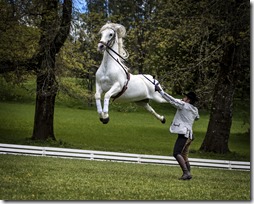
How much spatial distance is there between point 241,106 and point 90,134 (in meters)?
5.47

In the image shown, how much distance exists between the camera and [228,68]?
36.8ft

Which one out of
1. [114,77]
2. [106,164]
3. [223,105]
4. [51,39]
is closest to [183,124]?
[114,77]

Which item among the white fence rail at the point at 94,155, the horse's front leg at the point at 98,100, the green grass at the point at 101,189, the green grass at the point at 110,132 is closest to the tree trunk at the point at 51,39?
the white fence rail at the point at 94,155

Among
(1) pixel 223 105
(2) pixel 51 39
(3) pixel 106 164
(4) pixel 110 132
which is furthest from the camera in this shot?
(4) pixel 110 132

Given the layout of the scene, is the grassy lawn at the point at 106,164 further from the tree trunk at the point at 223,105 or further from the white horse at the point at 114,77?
the white horse at the point at 114,77

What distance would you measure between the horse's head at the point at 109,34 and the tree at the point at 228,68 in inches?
186

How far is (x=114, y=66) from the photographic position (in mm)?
5125

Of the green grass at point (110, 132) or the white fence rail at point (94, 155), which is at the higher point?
the white fence rail at point (94, 155)

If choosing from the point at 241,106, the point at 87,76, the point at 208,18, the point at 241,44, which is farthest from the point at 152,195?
the point at 241,106

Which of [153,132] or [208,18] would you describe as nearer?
[208,18]

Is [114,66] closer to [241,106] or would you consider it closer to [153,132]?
[241,106]

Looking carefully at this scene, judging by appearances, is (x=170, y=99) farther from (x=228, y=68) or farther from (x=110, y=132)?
(x=110, y=132)

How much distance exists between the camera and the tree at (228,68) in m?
9.95

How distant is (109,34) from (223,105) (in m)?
7.17
